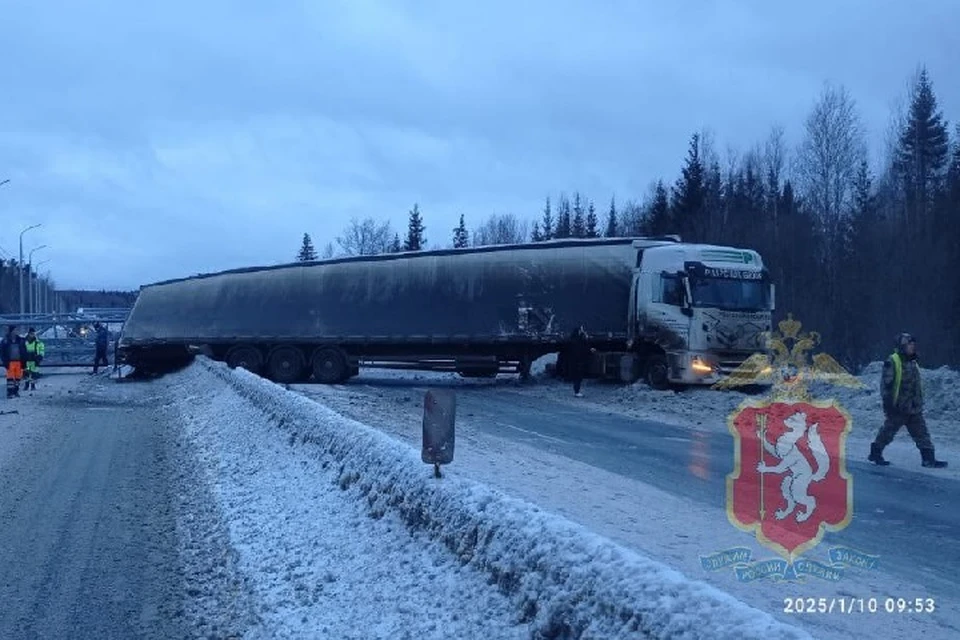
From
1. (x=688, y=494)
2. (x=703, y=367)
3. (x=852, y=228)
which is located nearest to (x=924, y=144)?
(x=852, y=228)

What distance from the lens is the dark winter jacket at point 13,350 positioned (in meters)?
30.5

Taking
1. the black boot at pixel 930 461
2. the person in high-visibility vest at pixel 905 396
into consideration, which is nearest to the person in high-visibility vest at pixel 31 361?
the person in high-visibility vest at pixel 905 396

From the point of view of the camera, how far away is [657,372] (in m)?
28.9

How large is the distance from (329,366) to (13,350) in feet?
32.0

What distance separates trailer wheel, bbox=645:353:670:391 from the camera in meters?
28.5

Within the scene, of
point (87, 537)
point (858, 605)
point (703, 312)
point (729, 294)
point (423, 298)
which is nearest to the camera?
point (858, 605)

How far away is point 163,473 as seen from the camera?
14445mm

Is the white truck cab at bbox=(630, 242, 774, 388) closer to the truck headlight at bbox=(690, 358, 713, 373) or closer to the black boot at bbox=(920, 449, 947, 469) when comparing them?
the truck headlight at bbox=(690, 358, 713, 373)

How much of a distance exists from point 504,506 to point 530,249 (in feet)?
84.3

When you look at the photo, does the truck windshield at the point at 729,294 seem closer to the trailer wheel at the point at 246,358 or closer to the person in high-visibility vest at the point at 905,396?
the person in high-visibility vest at the point at 905,396

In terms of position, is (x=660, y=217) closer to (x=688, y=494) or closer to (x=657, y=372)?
(x=657, y=372)

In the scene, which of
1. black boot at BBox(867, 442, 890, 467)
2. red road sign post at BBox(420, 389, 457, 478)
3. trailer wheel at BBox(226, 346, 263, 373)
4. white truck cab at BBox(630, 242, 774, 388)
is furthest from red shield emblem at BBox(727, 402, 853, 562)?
trailer wheel at BBox(226, 346, 263, 373)

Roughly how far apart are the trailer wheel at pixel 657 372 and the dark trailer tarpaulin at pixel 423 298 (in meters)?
1.42

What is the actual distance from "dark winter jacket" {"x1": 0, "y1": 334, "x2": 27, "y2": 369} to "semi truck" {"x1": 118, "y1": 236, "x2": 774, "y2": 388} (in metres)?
7.62
